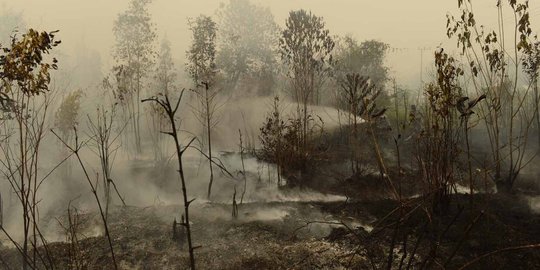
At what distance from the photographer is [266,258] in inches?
221

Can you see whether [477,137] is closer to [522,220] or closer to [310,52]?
[310,52]

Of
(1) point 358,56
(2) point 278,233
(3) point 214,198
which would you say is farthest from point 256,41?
(2) point 278,233

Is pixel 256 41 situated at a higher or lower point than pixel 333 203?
higher

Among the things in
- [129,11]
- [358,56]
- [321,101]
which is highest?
[129,11]

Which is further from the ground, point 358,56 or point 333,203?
point 358,56

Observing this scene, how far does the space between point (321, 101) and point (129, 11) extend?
1283 centimetres

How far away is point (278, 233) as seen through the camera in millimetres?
6590

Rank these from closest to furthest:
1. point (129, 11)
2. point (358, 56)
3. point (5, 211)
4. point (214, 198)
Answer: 1. point (214, 198)
2. point (5, 211)
3. point (129, 11)
4. point (358, 56)

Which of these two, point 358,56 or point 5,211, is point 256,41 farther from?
point 5,211

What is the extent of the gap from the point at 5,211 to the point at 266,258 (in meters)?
8.35

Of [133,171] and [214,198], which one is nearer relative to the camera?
[214,198]

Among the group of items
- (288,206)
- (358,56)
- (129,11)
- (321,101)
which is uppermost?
(129,11)

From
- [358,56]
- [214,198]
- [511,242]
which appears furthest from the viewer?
[358,56]

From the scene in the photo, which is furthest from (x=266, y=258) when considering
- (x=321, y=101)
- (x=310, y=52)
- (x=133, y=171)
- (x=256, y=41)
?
(x=256, y=41)
